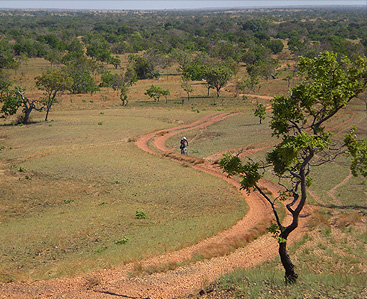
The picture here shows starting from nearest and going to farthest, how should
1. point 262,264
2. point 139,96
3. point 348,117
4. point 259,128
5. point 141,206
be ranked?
point 262,264
point 141,206
point 259,128
point 348,117
point 139,96

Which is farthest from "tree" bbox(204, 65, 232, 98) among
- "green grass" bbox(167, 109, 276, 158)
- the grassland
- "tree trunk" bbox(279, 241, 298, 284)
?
"tree trunk" bbox(279, 241, 298, 284)

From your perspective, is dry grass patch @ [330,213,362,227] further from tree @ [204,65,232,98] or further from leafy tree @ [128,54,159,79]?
leafy tree @ [128,54,159,79]

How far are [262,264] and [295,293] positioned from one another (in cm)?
388

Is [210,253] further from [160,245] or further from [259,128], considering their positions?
[259,128]

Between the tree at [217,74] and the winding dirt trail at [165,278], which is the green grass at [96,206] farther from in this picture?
the tree at [217,74]

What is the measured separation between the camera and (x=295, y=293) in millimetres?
13875

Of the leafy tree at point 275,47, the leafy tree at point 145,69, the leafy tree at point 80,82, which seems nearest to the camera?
the leafy tree at point 80,82

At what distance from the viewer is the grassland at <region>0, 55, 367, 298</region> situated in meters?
16.8

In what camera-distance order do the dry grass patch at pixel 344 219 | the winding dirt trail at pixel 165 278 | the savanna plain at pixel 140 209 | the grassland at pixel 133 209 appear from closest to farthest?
the winding dirt trail at pixel 165 278
the savanna plain at pixel 140 209
the grassland at pixel 133 209
the dry grass patch at pixel 344 219

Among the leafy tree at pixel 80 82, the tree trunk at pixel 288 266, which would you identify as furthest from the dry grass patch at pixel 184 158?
the leafy tree at pixel 80 82

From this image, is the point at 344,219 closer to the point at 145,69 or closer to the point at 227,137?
the point at 227,137

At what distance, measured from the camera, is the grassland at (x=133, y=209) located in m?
16.8

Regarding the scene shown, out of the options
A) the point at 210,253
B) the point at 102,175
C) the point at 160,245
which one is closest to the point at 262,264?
the point at 210,253

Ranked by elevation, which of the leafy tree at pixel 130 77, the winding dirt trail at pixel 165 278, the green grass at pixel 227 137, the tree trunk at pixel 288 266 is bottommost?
the leafy tree at pixel 130 77
